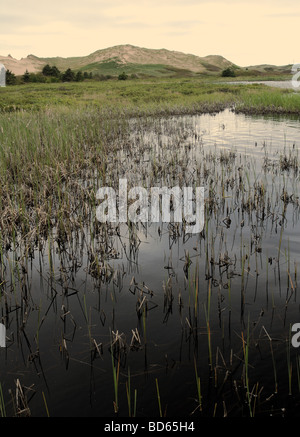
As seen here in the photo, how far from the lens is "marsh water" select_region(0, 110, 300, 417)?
3.89 metres

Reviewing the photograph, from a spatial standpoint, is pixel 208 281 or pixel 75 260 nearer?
pixel 208 281

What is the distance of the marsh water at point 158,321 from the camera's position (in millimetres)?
3889

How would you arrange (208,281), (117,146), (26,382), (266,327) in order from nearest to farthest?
(26,382)
(266,327)
(208,281)
(117,146)

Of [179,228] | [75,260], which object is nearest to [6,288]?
[75,260]

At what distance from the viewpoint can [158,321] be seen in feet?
16.7

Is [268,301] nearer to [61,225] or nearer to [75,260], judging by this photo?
[75,260]

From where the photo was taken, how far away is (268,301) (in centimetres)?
543
